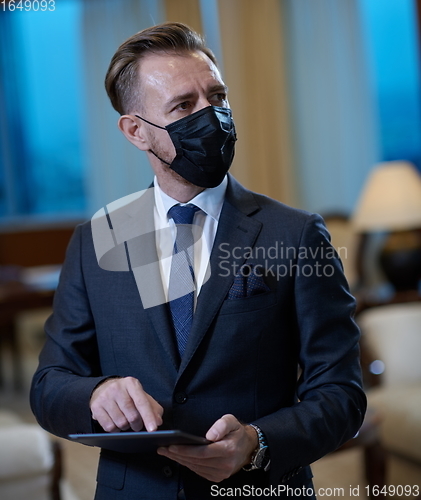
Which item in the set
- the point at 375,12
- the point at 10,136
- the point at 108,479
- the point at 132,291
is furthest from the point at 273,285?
the point at 10,136

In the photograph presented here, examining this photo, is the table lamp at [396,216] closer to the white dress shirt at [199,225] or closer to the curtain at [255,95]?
the curtain at [255,95]

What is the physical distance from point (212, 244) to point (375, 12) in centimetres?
461

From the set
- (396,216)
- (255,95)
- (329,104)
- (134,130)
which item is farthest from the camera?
(329,104)

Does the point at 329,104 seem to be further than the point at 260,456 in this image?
Yes

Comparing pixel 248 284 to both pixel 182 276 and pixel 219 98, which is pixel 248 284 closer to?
pixel 182 276

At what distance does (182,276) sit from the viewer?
1.23 m

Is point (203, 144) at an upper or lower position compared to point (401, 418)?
upper

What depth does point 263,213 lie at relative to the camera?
125 cm

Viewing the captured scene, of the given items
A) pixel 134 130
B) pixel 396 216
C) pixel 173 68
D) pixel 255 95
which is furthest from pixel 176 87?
pixel 396 216

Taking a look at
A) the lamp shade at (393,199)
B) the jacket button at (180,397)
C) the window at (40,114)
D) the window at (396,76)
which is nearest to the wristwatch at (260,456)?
the jacket button at (180,397)

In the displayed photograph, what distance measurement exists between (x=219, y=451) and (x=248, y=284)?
313 millimetres

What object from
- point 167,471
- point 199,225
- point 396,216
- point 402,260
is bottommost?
point 402,260

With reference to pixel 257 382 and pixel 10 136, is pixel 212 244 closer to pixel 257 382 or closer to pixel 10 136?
pixel 257 382

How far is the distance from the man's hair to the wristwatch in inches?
24.9
